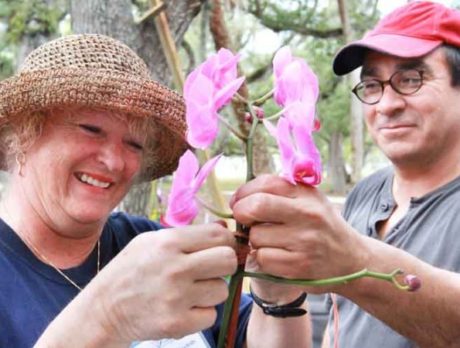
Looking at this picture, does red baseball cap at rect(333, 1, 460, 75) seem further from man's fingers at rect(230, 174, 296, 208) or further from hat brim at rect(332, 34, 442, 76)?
man's fingers at rect(230, 174, 296, 208)

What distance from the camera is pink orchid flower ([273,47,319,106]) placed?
701 mm

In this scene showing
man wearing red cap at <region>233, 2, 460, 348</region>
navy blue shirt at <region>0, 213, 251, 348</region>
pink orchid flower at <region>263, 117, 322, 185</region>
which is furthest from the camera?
navy blue shirt at <region>0, 213, 251, 348</region>

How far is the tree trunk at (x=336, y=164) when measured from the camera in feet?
62.8

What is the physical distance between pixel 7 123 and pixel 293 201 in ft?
2.79

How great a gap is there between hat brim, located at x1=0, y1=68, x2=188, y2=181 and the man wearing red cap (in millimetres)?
542

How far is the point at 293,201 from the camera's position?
72 centimetres

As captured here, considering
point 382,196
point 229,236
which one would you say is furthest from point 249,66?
point 229,236

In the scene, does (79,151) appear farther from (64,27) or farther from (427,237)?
(64,27)

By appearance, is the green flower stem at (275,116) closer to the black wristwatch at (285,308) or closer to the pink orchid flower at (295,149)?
the pink orchid flower at (295,149)

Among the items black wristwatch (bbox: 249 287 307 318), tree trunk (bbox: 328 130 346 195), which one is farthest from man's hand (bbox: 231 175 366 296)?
tree trunk (bbox: 328 130 346 195)

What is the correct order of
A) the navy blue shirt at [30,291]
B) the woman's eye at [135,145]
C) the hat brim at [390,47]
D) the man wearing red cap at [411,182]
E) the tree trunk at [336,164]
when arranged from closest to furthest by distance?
the man wearing red cap at [411,182] < the navy blue shirt at [30,291] < the woman's eye at [135,145] < the hat brim at [390,47] < the tree trunk at [336,164]

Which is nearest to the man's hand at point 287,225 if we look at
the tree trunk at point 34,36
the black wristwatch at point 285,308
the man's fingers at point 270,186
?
the man's fingers at point 270,186

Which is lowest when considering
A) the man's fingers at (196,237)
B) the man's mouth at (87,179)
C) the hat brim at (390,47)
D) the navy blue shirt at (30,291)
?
the navy blue shirt at (30,291)

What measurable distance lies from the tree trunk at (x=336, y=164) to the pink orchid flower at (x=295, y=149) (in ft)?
60.2
